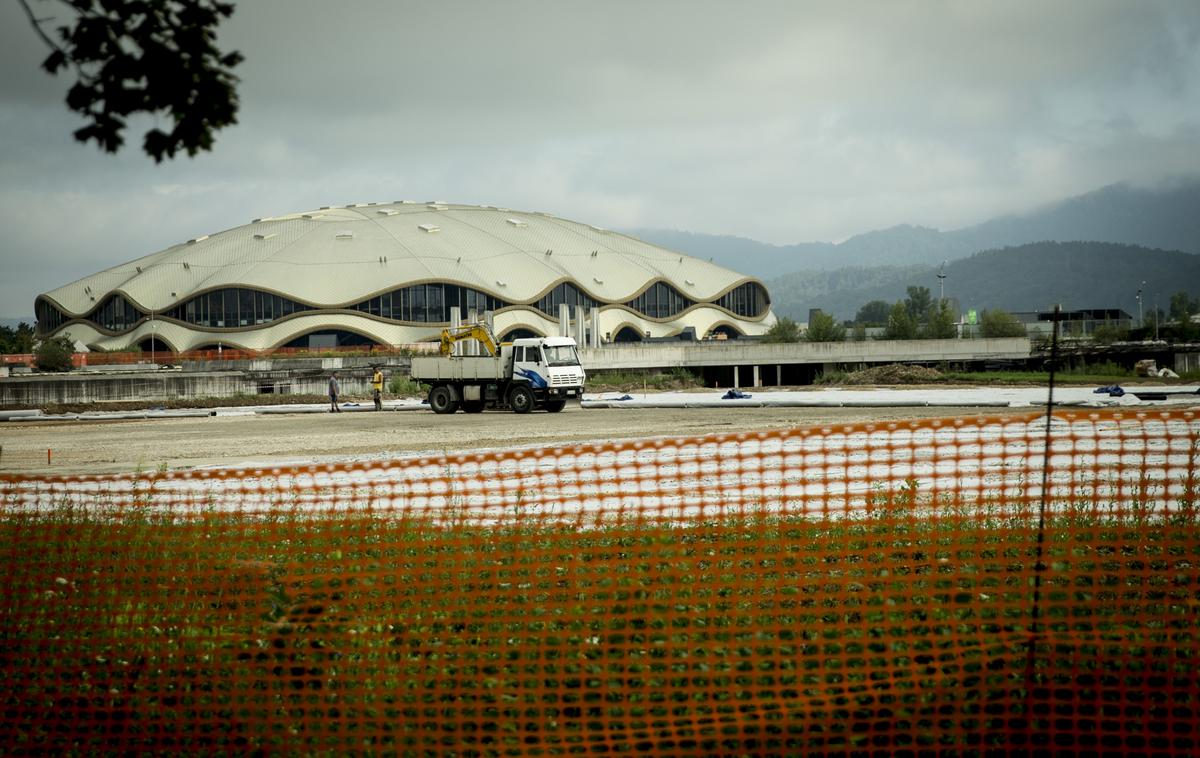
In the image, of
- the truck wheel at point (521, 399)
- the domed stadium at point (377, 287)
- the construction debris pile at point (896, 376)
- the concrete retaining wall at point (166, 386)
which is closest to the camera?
the truck wheel at point (521, 399)

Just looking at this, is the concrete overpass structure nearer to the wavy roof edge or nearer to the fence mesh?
the wavy roof edge

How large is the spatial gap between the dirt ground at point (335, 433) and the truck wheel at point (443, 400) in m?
0.33

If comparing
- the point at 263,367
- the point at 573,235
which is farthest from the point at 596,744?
the point at 573,235

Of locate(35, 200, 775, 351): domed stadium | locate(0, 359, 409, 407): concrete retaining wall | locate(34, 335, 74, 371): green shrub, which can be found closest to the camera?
locate(0, 359, 409, 407): concrete retaining wall

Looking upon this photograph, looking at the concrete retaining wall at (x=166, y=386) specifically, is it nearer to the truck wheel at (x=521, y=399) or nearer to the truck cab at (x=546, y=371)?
the truck wheel at (x=521, y=399)

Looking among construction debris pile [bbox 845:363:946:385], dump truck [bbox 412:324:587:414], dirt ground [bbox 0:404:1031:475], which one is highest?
dump truck [bbox 412:324:587:414]

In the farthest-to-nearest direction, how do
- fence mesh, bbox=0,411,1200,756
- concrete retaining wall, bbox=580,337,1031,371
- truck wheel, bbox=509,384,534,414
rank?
concrete retaining wall, bbox=580,337,1031,371
truck wheel, bbox=509,384,534,414
fence mesh, bbox=0,411,1200,756

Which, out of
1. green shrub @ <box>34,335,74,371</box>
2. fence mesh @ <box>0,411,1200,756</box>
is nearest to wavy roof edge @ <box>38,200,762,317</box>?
green shrub @ <box>34,335,74,371</box>

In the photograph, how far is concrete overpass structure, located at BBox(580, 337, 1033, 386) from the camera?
190 feet

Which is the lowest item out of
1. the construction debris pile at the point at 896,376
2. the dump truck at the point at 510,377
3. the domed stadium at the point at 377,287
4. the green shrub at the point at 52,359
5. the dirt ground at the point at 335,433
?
the dirt ground at the point at 335,433

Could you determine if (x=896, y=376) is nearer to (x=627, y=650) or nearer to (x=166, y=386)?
(x=166, y=386)

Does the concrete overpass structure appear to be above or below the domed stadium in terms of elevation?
below

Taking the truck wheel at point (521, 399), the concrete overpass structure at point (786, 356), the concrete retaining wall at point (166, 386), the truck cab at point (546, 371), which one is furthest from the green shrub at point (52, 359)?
the truck cab at point (546, 371)

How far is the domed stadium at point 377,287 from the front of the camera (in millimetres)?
88562
